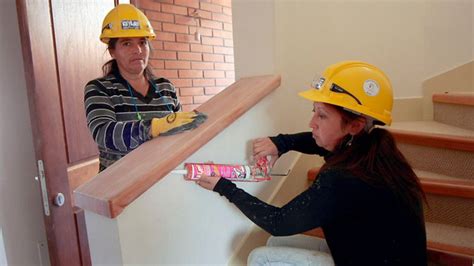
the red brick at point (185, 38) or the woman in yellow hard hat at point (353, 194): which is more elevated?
the red brick at point (185, 38)

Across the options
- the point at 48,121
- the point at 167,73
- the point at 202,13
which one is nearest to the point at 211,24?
the point at 202,13

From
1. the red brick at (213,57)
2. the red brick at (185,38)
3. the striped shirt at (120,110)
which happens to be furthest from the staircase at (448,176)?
the red brick at (213,57)

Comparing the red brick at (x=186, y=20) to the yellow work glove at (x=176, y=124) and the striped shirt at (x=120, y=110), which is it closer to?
the striped shirt at (x=120, y=110)

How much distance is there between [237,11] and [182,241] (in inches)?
37.5

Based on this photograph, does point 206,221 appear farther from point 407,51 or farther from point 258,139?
point 407,51

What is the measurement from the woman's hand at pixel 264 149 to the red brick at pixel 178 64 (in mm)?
1827

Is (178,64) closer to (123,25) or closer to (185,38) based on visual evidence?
(185,38)

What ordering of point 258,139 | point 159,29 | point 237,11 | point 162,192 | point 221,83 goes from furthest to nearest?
point 221,83, point 159,29, point 237,11, point 258,139, point 162,192

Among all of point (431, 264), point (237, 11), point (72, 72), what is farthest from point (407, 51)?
point (72, 72)

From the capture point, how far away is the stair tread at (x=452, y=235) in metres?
1.18

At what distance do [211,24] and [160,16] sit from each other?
0.69 m

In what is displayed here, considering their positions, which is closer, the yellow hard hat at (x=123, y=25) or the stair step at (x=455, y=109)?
the yellow hard hat at (x=123, y=25)

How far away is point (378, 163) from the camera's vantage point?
3.00ft

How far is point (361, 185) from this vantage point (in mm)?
869
